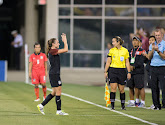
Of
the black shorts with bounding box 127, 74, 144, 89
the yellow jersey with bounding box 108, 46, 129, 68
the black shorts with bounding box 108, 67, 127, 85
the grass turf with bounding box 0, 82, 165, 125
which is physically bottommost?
the grass turf with bounding box 0, 82, 165, 125

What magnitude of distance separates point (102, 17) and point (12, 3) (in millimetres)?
14714

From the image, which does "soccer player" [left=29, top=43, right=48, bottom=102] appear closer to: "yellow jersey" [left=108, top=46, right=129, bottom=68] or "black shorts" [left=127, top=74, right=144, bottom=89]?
"black shorts" [left=127, top=74, right=144, bottom=89]

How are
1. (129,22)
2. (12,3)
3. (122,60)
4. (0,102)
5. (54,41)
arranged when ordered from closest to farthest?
(54,41), (122,60), (0,102), (129,22), (12,3)

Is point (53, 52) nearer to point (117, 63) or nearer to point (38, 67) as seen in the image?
point (117, 63)

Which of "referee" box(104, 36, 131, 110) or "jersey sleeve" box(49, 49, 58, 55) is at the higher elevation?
"jersey sleeve" box(49, 49, 58, 55)

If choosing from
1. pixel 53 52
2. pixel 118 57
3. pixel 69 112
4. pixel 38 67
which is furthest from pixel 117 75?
pixel 38 67

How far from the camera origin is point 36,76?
52.0 ft

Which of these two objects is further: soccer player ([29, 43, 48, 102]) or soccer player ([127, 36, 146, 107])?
soccer player ([29, 43, 48, 102])

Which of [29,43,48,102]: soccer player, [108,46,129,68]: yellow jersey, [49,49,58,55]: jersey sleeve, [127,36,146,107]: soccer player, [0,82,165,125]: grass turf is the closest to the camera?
[0,82,165,125]: grass turf

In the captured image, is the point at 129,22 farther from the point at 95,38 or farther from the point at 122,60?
the point at 122,60

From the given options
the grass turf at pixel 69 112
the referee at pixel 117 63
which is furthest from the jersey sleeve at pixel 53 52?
the referee at pixel 117 63

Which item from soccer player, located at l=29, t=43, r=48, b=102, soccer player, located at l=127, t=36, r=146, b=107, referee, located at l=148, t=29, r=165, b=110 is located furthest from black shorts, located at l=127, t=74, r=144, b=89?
soccer player, located at l=29, t=43, r=48, b=102

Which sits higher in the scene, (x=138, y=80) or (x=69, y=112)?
(x=138, y=80)

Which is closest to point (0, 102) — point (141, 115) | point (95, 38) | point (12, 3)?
point (141, 115)
